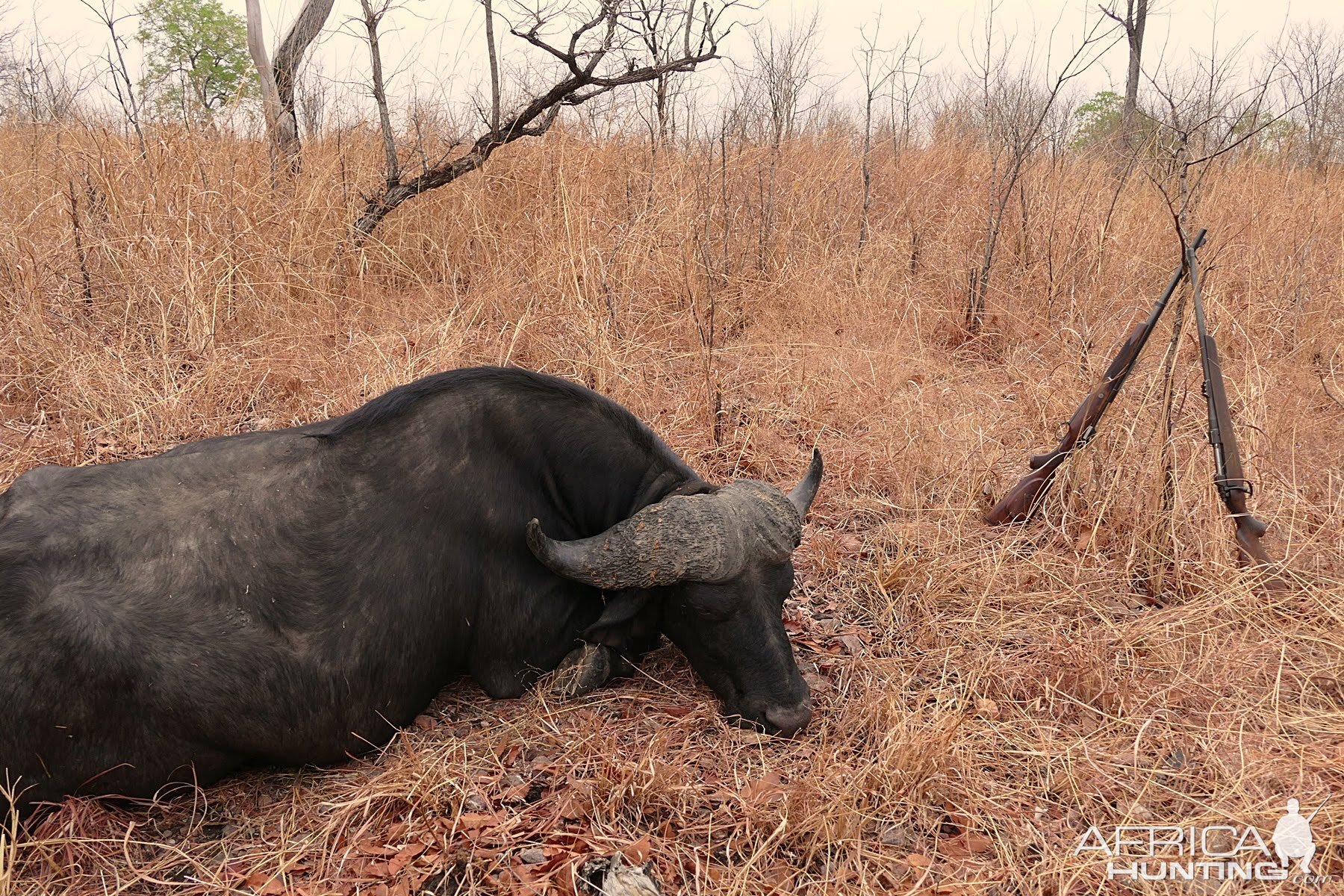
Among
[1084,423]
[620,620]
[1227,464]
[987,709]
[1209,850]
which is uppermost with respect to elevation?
[1084,423]

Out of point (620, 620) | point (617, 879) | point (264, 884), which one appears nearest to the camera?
point (617, 879)

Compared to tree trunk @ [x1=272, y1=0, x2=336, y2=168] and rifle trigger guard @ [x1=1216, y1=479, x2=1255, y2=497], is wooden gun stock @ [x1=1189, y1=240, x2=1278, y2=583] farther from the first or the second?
tree trunk @ [x1=272, y1=0, x2=336, y2=168]

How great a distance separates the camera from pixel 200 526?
2807 millimetres

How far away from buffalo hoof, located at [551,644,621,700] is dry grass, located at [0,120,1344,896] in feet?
0.29

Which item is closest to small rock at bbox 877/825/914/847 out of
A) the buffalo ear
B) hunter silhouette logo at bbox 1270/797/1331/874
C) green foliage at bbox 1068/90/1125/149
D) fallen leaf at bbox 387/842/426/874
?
hunter silhouette logo at bbox 1270/797/1331/874

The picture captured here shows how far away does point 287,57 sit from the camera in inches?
357

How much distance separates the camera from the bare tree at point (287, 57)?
7707 mm

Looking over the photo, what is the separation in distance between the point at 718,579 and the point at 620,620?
411mm

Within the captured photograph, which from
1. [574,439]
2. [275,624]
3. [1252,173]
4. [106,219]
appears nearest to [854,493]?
[574,439]

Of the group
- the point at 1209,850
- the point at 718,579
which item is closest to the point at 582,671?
the point at 718,579

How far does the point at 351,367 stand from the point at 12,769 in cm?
318

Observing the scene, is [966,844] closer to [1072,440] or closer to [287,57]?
[1072,440]

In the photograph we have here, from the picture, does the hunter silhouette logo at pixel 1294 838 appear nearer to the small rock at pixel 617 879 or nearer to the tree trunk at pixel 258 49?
the small rock at pixel 617 879

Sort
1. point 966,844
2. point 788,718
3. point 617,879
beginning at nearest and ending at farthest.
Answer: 1. point 617,879
2. point 966,844
3. point 788,718
